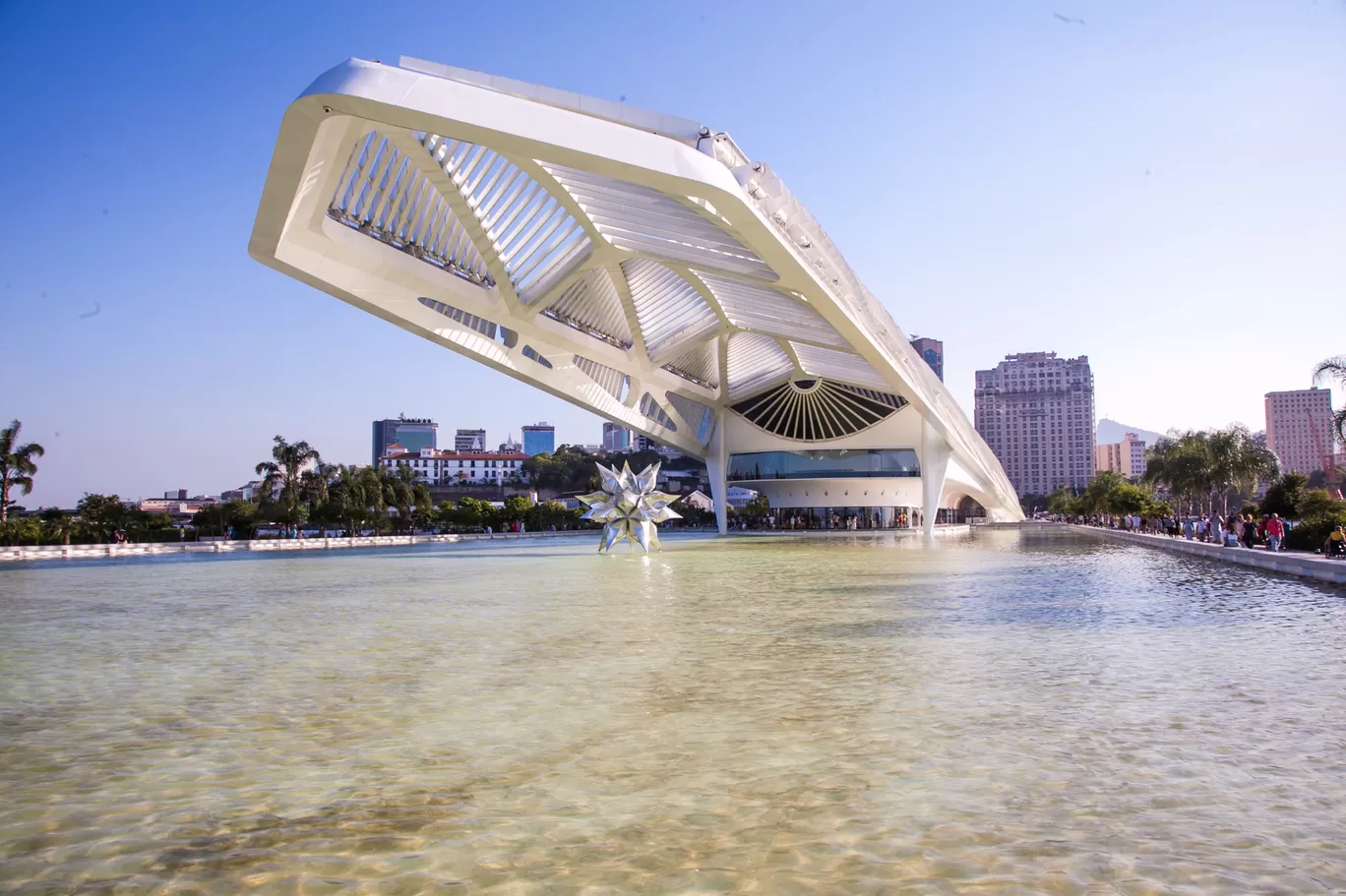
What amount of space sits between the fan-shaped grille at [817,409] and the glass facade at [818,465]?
1.64 m

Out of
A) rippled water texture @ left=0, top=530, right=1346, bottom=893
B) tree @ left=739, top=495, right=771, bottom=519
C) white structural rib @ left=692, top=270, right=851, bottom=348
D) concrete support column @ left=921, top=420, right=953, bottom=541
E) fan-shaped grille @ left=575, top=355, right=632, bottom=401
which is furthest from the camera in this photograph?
tree @ left=739, top=495, right=771, bottom=519

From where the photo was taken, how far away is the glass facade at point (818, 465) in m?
50.6

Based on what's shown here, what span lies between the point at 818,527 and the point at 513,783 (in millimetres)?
51262

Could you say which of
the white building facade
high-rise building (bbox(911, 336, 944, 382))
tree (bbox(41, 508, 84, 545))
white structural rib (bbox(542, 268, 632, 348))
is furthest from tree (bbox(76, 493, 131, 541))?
high-rise building (bbox(911, 336, 944, 382))

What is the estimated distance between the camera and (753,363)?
43.4 m

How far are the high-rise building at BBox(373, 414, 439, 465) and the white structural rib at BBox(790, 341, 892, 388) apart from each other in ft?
437

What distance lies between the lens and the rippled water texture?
3289 mm

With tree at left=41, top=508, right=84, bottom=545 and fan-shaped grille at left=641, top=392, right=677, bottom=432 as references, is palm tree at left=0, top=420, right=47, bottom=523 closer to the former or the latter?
tree at left=41, top=508, right=84, bottom=545

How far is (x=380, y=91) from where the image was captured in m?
13.8

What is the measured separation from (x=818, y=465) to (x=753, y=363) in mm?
10872

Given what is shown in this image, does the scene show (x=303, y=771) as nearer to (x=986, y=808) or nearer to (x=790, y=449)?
(x=986, y=808)

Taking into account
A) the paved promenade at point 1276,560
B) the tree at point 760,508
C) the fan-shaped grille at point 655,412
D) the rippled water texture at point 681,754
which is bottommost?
the rippled water texture at point 681,754

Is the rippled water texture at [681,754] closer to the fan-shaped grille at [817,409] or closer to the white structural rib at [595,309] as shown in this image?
the white structural rib at [595,309]

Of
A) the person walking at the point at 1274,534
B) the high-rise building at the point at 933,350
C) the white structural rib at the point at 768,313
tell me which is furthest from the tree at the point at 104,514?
the high-rise building at the point at 933,350
